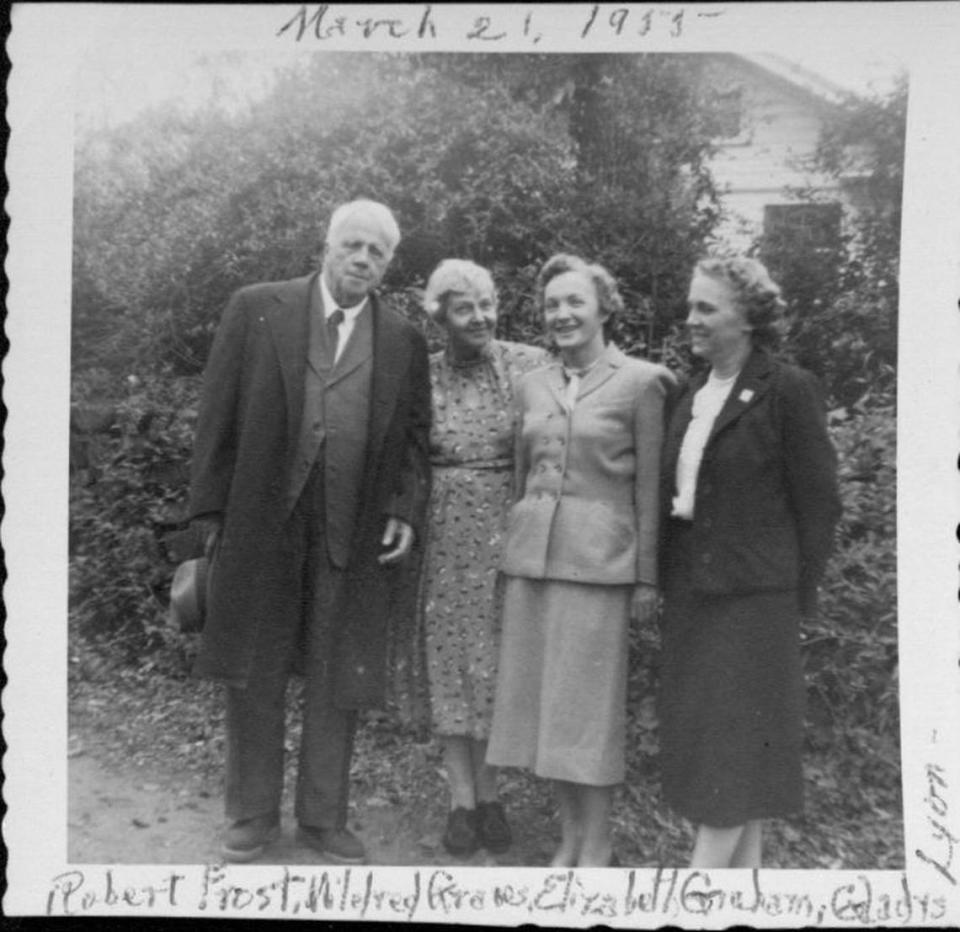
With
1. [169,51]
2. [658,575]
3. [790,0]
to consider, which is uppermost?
[790,0]

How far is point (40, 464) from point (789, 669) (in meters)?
2.38

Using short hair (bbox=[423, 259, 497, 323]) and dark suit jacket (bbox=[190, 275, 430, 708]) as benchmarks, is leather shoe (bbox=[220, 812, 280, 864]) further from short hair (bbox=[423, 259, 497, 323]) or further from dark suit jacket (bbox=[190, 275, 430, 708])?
short hair (bbox=[423, 259, 497, 323])

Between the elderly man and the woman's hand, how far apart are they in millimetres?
694

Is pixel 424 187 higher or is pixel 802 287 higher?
pixel 424 187

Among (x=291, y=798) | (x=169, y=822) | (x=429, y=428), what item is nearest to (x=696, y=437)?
(x=429, y=428)

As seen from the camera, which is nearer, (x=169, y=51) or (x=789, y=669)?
(x=789, y=669)

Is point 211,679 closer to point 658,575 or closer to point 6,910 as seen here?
point 6,910

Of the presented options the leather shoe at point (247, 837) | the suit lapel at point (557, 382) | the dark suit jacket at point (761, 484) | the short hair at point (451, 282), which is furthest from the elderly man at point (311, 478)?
the dark suit jacket at point (761, 484)

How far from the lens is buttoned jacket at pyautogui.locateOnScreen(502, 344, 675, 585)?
2953 mm

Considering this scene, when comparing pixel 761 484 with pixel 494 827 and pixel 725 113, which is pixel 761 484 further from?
pixel 494 827

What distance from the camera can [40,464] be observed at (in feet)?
10.7

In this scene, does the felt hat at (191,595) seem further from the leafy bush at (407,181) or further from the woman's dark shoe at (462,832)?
the woman's dark shoe at (462,832)

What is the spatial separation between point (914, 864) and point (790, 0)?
2.71 m

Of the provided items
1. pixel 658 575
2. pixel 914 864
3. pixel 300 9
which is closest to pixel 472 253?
pixel 300 9
